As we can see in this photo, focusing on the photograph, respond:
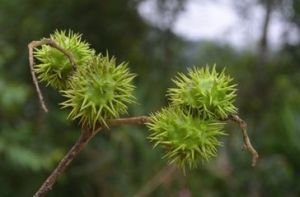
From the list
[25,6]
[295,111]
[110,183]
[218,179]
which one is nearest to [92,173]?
[110,183]

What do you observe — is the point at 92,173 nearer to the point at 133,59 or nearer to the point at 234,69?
the point at 133,59

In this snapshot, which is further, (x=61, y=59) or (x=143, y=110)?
(x=143, y=110)

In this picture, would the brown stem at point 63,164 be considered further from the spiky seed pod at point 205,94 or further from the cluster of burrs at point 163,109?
the spiky seed pod at point 205,94

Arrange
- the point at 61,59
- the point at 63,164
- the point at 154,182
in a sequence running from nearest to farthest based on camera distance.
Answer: the point at 63,164 → the point at 61,59 → the point at 154,182

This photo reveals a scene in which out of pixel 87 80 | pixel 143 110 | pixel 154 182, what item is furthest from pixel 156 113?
pixel 143 110

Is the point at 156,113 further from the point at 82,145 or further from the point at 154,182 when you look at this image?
the point at 154,182

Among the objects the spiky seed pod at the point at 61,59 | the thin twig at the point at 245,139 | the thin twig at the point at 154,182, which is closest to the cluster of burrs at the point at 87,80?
the spiky seed pod at the point at 61,59

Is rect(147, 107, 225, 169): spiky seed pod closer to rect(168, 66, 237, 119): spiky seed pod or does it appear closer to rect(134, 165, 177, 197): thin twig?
rect(168, 66, 237, 119): spiky seed pod
